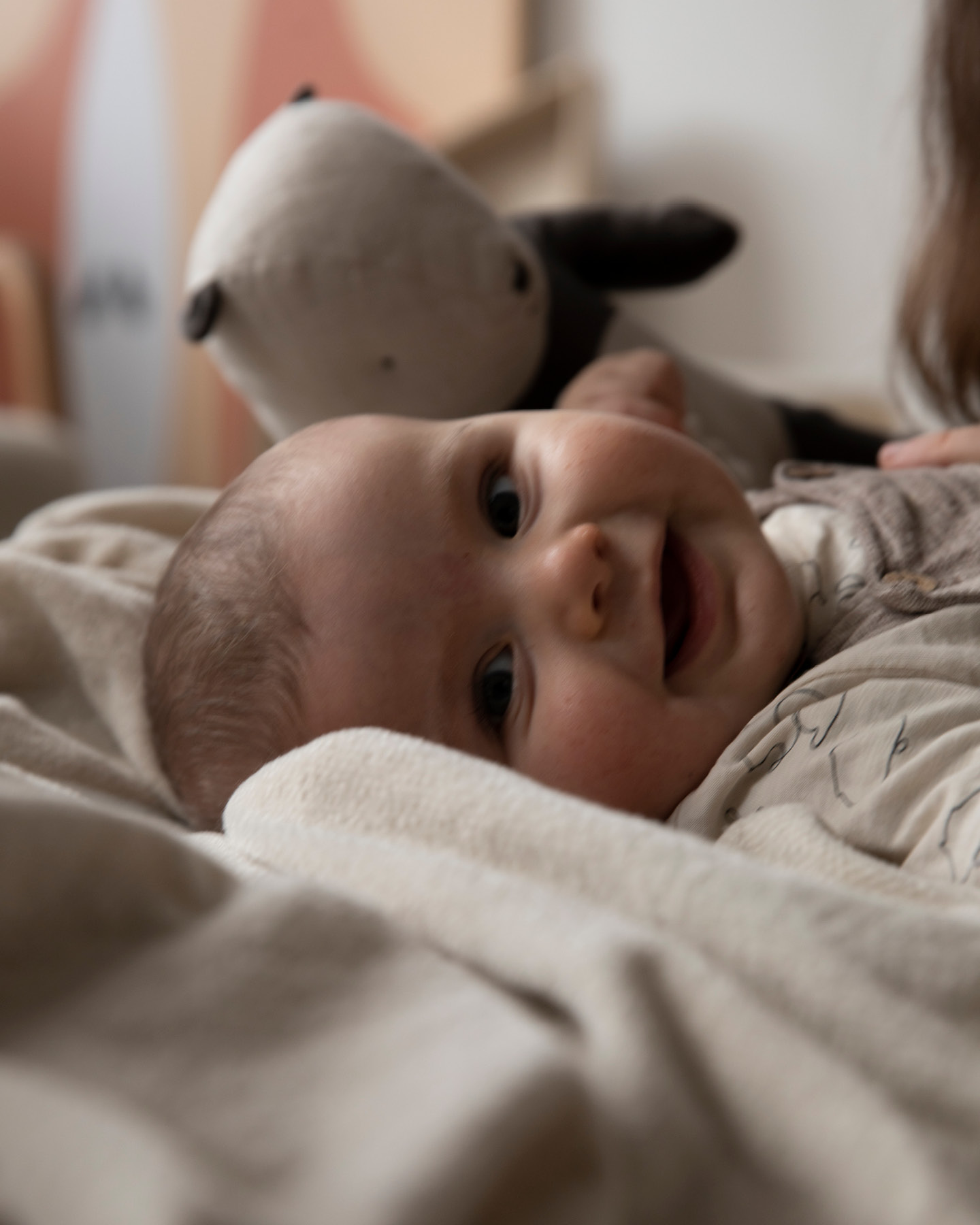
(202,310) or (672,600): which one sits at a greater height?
(202,310)

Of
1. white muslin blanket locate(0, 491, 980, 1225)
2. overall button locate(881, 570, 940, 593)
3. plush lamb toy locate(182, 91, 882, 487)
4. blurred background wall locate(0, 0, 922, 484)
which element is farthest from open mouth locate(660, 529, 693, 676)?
blurred background wall locate(0, 0, 922, 484)

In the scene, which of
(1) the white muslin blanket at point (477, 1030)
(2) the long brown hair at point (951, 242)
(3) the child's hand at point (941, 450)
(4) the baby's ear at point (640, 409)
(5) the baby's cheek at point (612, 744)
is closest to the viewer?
(1) the white muslin blanket at point (477, 1030)

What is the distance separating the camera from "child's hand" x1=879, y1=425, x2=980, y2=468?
0.83 metres

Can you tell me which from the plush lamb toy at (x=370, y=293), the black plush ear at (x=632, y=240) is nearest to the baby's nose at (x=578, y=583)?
the plush lamb toy at (x=370, y=293)

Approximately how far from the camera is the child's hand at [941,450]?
0.83m

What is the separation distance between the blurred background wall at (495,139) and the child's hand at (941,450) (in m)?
1.03

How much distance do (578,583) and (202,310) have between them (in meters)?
0.58

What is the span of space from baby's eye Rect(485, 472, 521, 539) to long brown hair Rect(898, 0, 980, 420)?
2.33ft

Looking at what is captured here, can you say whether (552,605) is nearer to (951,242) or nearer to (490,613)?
(490,613)

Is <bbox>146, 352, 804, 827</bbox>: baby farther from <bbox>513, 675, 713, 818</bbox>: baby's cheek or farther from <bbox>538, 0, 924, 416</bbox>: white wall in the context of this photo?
<bbox>538, 0, 924, 416</bbox>: white wall

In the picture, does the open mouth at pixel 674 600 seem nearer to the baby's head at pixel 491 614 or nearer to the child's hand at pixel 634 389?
the baby's head at pixel 491 614

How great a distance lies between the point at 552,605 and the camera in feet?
2.04

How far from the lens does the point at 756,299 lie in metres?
2.24

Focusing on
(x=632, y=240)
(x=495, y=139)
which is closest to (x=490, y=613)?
(x=632, y=240)
